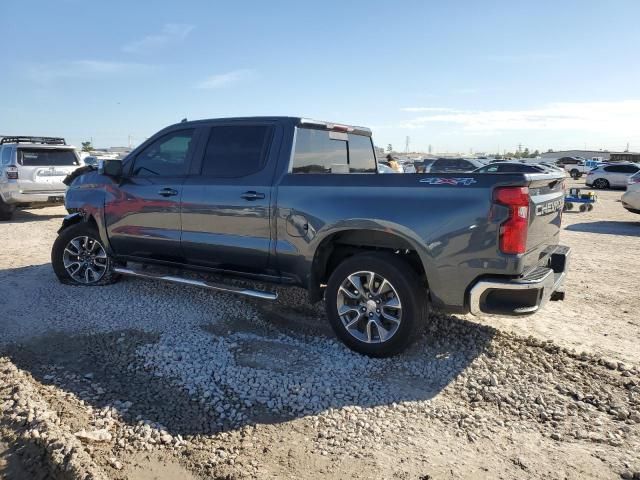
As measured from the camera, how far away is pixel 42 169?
40.2ft

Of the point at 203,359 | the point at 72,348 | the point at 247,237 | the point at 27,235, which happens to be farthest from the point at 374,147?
the point at 27,235

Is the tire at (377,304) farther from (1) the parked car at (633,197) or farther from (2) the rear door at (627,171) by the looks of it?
(2) the rear door at (627,171)

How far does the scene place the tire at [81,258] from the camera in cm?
627

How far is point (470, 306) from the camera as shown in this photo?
12.4ft

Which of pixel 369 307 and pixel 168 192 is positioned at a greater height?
pixel 168 192

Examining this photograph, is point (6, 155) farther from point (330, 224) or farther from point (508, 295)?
point (508, 295)

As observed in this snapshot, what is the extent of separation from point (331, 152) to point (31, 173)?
9792 millimetres

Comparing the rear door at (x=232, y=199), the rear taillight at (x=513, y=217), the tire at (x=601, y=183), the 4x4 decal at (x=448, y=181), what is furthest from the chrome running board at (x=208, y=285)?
the tire at (x=601, y=183)

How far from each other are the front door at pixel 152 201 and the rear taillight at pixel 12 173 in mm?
7696

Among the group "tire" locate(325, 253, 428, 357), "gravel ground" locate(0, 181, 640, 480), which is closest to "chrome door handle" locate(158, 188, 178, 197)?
"gravel ground" locate(0, 181, 640, 480)

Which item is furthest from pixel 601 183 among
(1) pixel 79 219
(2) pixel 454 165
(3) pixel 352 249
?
(1) pixel 79 219

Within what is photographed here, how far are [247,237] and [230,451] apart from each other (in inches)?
87.7

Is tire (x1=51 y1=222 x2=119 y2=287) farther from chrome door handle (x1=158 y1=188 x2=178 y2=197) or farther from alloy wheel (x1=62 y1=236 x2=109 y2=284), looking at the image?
chrome door handle (x1=158 y1=188 x2=178 y2=197)

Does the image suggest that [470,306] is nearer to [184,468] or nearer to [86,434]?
[184,468]
